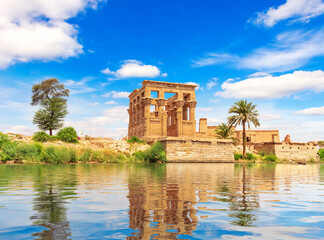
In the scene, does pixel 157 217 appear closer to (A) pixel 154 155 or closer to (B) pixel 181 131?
(A) pixel 154 155

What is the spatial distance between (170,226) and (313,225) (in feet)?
6.09

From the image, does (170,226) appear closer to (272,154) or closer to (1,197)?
(1,197)

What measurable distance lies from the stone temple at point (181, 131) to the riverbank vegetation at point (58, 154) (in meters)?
3.57

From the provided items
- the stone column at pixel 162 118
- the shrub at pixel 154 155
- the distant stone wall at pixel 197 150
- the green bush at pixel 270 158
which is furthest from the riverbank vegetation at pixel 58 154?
the green bush at pixel 270 158

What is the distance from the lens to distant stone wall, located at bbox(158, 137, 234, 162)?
3209cm

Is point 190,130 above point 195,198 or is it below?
above

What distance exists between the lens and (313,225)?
3.81 m

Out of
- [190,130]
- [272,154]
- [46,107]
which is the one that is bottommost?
[272,154]

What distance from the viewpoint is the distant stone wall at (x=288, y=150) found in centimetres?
4566

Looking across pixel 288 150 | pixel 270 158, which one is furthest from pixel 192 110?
pixel 288 150

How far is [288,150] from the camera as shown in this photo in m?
46.3

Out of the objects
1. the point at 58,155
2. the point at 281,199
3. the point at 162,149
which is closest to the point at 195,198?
the point at 281,199

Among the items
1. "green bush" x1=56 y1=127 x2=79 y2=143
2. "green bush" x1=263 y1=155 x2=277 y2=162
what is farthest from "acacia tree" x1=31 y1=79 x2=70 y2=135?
"green bush" x1=263 y1=155 x2=277 y2=162

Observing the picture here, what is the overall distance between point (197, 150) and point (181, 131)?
1052 centimetres
